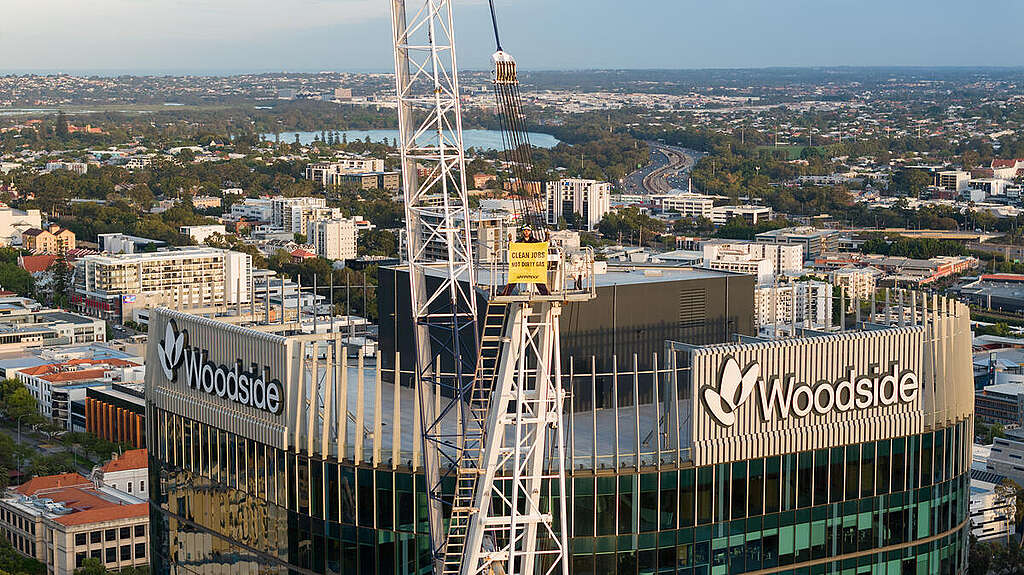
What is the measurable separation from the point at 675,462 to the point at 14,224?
533 ft

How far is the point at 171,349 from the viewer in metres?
42.1

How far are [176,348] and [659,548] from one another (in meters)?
13.0

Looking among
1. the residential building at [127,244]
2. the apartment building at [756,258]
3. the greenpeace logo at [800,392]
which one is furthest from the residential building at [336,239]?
the greenpeace logo at [800,392]

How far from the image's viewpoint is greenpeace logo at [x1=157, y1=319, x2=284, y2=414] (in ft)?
126

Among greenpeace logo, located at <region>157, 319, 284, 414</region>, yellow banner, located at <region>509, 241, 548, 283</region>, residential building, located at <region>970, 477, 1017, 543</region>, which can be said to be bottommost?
residential building, located at <region>970, 477, 1017, 543</region>

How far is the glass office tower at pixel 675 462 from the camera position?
36.2 meters

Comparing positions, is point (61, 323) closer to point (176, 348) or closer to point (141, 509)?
point (141, 509)

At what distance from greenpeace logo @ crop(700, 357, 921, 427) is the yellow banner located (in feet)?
18.8

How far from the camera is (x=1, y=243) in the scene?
181625 mm

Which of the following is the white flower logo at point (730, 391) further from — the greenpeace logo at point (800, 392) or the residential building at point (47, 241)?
the residential building at point (47, 241)

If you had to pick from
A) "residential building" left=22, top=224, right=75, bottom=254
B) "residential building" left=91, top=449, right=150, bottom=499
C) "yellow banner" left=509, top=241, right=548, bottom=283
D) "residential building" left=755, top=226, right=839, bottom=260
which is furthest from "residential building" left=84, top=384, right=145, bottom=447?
"residential building" left=755, top=226, right=839, bottom=260

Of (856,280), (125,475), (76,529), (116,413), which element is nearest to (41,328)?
(116,413)

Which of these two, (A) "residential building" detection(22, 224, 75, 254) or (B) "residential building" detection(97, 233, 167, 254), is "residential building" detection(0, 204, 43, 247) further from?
(B) "residential building" detection(97, 233, 167, 254)

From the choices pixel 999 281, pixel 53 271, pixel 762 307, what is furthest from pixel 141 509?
pixel 999 281
